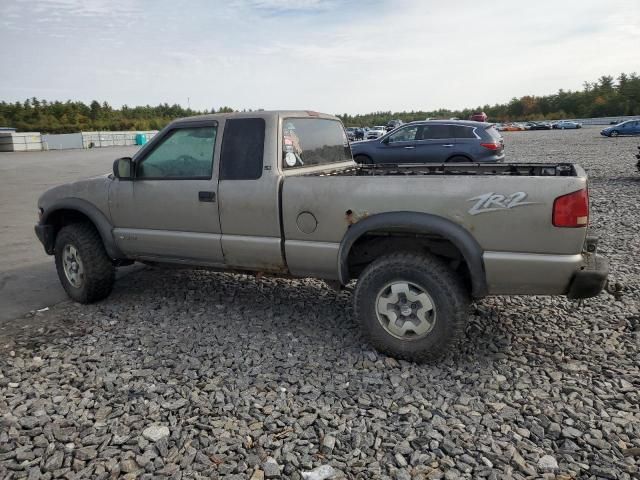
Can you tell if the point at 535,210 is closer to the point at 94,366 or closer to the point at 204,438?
the point at 204,438

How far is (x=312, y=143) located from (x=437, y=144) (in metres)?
8.65

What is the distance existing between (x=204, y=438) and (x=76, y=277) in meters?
2.98

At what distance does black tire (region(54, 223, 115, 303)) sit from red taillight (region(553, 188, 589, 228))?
4175mm

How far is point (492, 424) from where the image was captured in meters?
2.91

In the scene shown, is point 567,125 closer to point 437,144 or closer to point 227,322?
point 437,144

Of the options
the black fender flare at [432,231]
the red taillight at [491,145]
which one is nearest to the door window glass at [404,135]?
the red taillight at [491,145]

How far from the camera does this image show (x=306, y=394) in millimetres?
3301

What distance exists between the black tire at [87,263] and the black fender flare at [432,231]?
2692 millimetres

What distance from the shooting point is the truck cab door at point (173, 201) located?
435cm

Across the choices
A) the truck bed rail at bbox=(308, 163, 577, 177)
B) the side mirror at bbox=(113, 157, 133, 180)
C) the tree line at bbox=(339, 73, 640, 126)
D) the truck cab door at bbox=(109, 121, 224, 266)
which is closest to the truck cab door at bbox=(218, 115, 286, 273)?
the truck cab door at bbox=(109, 121, 224, 266)

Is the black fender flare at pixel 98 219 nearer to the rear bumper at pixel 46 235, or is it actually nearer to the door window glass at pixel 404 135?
the rear bumper at pixel 46 235

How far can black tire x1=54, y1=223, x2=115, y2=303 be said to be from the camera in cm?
490

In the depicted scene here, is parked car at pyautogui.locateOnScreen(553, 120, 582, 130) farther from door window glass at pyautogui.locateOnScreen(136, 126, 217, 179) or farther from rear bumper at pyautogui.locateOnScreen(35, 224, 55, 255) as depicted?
rear bumper at pyautogui.locateOnScreen(35, 224, 55, 255)

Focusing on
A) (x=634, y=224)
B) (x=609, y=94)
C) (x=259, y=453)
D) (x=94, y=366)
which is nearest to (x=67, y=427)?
(x=94, y=366)
